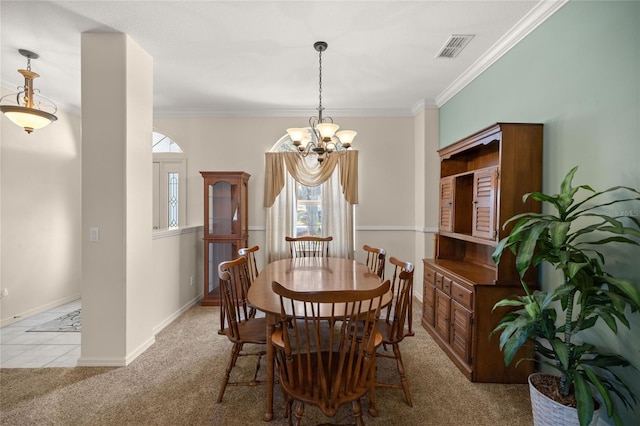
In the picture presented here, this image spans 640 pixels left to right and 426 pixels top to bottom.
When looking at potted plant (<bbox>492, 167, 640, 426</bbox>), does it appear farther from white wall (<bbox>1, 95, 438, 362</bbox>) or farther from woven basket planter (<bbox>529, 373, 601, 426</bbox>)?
white wall (<bbox>1, 95, 438, 362</bbox>)

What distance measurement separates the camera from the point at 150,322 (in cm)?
303

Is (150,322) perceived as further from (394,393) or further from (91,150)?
(394,393)

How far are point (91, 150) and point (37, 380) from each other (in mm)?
1872

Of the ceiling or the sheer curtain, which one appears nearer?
the ceiling

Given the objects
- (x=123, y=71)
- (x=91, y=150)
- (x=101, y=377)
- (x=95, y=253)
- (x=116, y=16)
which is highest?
(x=116, y=16)

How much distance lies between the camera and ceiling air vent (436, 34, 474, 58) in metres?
2.70

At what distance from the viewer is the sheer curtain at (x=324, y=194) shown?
14.9 ft

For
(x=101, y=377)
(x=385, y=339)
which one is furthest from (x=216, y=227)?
(x=385, y=339)

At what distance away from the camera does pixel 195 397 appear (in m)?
2.17

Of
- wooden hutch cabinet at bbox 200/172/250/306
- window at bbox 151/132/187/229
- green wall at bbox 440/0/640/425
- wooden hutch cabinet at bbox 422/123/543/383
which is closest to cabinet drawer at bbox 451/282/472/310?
wooden hutch cabinet at bbox 422/123/543/383

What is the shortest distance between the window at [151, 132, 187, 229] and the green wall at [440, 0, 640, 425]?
4414 mm

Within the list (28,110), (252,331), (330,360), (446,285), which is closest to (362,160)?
(446,285)

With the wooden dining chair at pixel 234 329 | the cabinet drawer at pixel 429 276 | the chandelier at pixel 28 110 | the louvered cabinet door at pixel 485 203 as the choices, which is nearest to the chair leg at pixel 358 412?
the wooden dining chair at pixel 234 329

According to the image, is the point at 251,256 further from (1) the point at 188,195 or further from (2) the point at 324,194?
(1) the point at 188,195
